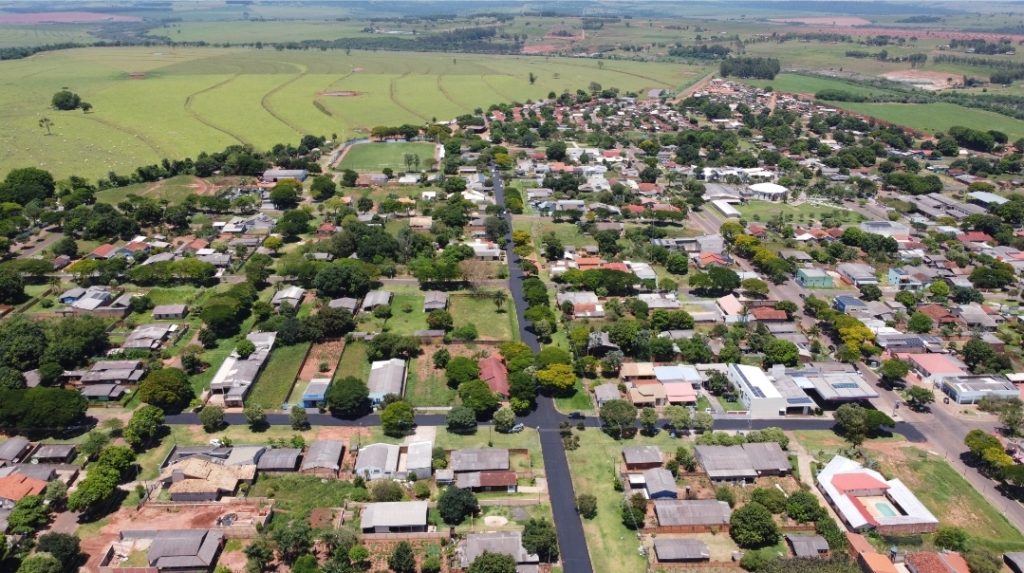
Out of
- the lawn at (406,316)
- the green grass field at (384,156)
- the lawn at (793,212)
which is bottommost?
the lawn at (406,316)

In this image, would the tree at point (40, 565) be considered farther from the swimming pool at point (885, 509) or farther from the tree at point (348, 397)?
the swimming pool at point (885, 509)

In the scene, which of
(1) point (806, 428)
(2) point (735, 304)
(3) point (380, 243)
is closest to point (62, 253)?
(3) point (380, 243)

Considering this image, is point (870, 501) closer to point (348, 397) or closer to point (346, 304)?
point (348, 397)

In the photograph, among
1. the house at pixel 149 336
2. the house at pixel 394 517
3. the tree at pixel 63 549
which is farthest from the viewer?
the house at pixel 149 336

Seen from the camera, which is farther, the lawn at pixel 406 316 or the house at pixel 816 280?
the house at pixel 816 280

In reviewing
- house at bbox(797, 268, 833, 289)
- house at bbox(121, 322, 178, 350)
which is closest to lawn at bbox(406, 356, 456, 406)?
house at bbox(121, 322, 178, 350)

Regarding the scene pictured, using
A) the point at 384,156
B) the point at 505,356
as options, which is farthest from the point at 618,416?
the point at 384,156

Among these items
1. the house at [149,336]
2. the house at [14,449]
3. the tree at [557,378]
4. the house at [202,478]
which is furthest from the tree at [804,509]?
the house at [149,336]

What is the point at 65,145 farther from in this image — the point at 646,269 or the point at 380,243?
the point at 646,269
